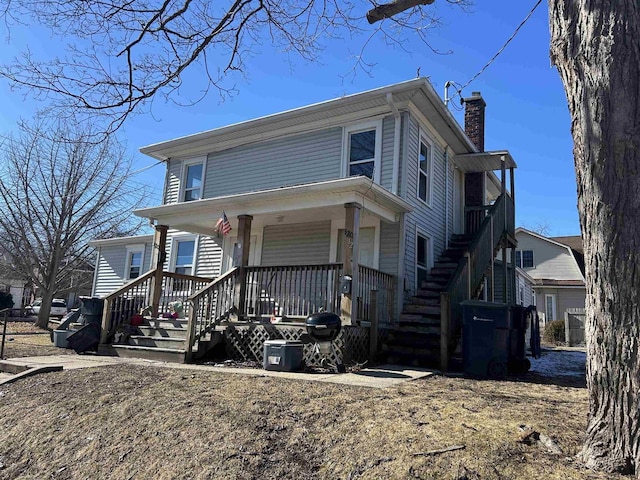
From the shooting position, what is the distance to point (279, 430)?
4281mm

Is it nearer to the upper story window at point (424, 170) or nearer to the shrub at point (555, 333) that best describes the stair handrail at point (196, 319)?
the upper story window at point (424, 170)

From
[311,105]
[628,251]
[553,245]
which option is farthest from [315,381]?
[553,245]

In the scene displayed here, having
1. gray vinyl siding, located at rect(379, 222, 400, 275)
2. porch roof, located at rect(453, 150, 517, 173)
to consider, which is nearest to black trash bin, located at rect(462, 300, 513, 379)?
gray vinyl siding, located at rect(379, 222, 400, 275)

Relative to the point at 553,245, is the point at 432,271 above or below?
below

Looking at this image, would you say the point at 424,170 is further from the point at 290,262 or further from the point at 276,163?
the point at 290,262

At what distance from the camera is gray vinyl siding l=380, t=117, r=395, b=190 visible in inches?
424

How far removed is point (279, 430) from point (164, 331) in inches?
246

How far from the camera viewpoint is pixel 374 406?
4.77 meters

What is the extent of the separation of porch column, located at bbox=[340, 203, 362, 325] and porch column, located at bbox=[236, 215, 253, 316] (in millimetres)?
2279

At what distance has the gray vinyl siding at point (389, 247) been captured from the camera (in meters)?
10.5

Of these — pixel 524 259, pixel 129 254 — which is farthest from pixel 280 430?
pixel 524 259

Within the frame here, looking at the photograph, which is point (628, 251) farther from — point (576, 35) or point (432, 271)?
point (432, 271)

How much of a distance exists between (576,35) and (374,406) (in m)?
3.65

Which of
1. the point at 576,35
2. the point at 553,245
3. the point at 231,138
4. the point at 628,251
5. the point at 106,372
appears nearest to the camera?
the point at 628,251
